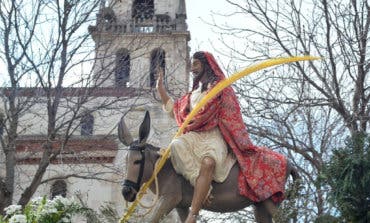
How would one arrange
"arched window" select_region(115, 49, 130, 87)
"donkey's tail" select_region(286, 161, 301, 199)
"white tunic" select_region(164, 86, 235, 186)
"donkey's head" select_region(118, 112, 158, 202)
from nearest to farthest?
1. "donkey's head" select_region(118, 112, 158, 202)
2. "white tunic" select_region(164, 86, 235, 186)
3. "donkey's tail" select_region(286, 161, 301, 199)
4. "arched window" select_region(115, 49, 130, 87)

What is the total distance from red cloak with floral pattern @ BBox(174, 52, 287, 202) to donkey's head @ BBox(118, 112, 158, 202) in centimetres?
49

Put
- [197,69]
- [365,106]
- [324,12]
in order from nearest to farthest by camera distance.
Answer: [197,69] < [365,106] < [324,12]

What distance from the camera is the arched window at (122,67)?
14.1 meters

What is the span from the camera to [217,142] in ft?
18.1

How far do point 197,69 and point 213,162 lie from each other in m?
1.01

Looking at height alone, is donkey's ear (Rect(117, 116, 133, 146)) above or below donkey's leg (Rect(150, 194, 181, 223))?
above

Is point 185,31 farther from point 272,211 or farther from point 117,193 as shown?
point 272,211

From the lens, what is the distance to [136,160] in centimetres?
535

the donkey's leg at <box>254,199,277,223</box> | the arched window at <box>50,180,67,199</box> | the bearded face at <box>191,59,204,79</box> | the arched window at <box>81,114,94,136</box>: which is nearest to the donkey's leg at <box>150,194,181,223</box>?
the donkey's leg at <box>254,199,277,223</box>

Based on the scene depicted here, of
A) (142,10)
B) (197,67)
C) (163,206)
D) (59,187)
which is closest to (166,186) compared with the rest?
(163,206)

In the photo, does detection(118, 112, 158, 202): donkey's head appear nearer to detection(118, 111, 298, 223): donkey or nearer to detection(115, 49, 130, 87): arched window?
detection(118, 111, 298, 223): donkey

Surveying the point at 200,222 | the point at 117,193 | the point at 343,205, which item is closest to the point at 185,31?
the point at 117,193

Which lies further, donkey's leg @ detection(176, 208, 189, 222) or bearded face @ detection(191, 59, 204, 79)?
bearded face @ detection(191, 59, 204, 79)

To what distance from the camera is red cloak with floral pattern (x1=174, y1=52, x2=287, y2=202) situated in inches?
213
